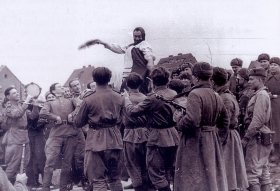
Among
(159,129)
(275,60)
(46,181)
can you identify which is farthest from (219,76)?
(46,181)

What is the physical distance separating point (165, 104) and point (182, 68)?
1.81m

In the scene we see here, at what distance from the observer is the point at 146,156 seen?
5.66m

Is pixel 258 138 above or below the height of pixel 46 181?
above

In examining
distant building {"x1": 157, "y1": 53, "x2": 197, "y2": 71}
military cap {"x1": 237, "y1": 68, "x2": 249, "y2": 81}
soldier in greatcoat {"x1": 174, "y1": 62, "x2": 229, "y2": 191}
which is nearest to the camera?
soldier in greatcoat {"x1": 174, "y1": 62, "x2": 229, "y2": 191}

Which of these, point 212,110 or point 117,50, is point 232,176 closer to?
point 212,110

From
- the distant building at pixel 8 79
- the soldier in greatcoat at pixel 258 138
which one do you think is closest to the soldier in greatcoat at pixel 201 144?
the soldier in greatcoat at pixel 258 138

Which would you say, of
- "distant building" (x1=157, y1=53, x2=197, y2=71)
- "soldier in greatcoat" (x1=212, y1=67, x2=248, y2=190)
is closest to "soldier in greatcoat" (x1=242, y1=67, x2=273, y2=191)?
"soldier in greatcoat" (x1=212, y1=67, x2=248, y2=190)

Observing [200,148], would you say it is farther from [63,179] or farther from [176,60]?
[176,60]

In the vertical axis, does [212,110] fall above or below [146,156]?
above

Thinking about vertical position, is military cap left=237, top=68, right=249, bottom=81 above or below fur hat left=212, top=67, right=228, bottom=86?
below

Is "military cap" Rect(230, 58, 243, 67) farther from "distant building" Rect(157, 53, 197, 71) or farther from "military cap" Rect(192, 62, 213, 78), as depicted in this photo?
"military cap" Rect(192, 62, 213, 78)

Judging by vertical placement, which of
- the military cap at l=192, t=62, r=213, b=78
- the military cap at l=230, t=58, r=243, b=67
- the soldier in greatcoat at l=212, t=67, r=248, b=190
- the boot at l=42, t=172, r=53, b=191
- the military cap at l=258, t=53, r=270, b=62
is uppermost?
the military cap at l=192, t=62, r=213, b=78

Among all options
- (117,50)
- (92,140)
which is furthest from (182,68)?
(92,140)

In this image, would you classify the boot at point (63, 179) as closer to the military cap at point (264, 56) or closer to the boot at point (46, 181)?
the boot at point (46, 181)
